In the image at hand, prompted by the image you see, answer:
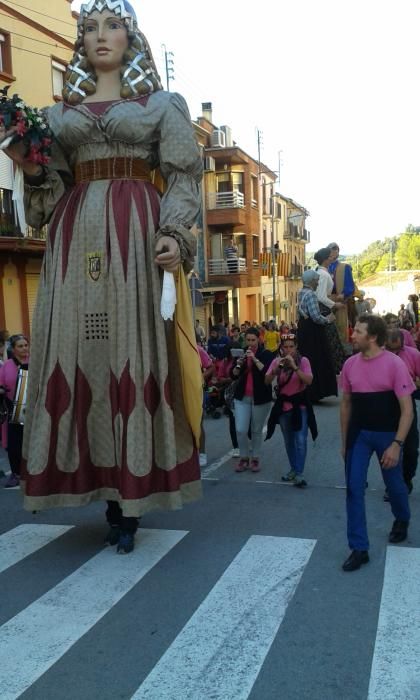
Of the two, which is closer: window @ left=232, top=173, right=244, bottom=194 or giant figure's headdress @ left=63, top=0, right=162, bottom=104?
giant figure's headdress @ left=63, top=0, right=162, bottom=104

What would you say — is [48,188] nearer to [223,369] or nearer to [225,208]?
[223,369]

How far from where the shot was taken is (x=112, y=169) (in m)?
4.88

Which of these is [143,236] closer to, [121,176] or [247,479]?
[121,176]

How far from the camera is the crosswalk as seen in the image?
3176 millimetres

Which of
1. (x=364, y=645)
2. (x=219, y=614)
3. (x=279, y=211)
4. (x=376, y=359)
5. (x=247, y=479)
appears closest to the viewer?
(x=364, y=645)

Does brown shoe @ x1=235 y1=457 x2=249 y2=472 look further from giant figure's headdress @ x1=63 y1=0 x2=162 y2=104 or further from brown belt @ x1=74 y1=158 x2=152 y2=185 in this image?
giant figure's headdress @ x1=63 y1=0 x2=162 y2=104

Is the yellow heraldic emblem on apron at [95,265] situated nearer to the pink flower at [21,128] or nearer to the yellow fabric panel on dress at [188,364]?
the yellow fabric panel on dress at [188,364]

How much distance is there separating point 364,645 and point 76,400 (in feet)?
7.69

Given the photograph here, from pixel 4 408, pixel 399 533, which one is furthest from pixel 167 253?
pixel 4 408

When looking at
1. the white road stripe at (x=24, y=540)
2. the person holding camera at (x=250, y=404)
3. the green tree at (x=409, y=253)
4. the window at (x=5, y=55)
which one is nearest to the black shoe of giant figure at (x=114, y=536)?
the white road stripe at (x=24, y=540)

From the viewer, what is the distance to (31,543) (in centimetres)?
512

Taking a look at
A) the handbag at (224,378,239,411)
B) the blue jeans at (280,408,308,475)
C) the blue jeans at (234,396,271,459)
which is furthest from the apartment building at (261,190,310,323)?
the blue jeans at (280,408,308,475)

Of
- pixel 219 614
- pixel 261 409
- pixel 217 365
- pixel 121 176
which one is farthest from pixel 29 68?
pixel 219 614

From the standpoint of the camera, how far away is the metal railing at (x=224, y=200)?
119 ft
